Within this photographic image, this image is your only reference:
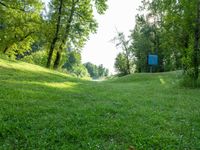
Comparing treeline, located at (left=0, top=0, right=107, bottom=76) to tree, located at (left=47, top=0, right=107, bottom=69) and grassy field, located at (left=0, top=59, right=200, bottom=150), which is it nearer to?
tree, located at (left=47, top=0, right=107, bottom=69)

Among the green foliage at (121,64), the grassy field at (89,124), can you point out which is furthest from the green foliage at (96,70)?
the grassy field at (89,124)

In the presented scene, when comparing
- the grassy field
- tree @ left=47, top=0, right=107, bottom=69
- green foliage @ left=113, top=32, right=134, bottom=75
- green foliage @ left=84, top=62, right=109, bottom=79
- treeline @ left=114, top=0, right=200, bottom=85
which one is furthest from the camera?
green foliage @ left=84, top=62, right=109, bottom=79

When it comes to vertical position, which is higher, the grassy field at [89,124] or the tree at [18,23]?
the tree at [18,23]

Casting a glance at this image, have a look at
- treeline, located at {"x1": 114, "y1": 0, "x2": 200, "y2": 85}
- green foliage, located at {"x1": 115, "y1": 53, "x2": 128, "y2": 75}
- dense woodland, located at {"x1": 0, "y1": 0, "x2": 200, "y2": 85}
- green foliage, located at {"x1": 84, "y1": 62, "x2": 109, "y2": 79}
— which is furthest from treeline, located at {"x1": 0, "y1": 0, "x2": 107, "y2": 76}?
green foliage, located at {"x1": 84, "y1": 62, "x2": 109, "y2": 79}

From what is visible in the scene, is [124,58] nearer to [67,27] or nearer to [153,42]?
[153,42]

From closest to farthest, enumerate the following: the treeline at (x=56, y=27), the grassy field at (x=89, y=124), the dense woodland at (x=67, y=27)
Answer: the grassy field at (x=89, y=124) < the dense woodland at (x=67, y=27) < the treeline at (x=56, y=27)

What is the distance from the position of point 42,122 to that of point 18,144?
1502mm

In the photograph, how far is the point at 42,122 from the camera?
27.5 ft

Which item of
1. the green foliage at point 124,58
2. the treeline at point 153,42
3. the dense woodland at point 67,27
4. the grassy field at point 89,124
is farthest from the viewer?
the green foliage at point 124,58

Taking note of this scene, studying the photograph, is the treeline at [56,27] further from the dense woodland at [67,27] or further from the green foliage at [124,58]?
the green foliage at [124,58]

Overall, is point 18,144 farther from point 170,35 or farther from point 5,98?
point 170,35

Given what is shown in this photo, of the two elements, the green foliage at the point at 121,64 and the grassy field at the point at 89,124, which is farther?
the green foliage at the point at 121,64

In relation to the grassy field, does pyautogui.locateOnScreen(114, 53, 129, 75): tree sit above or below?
above

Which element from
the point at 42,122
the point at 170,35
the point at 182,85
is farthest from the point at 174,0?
the point at 42,122
